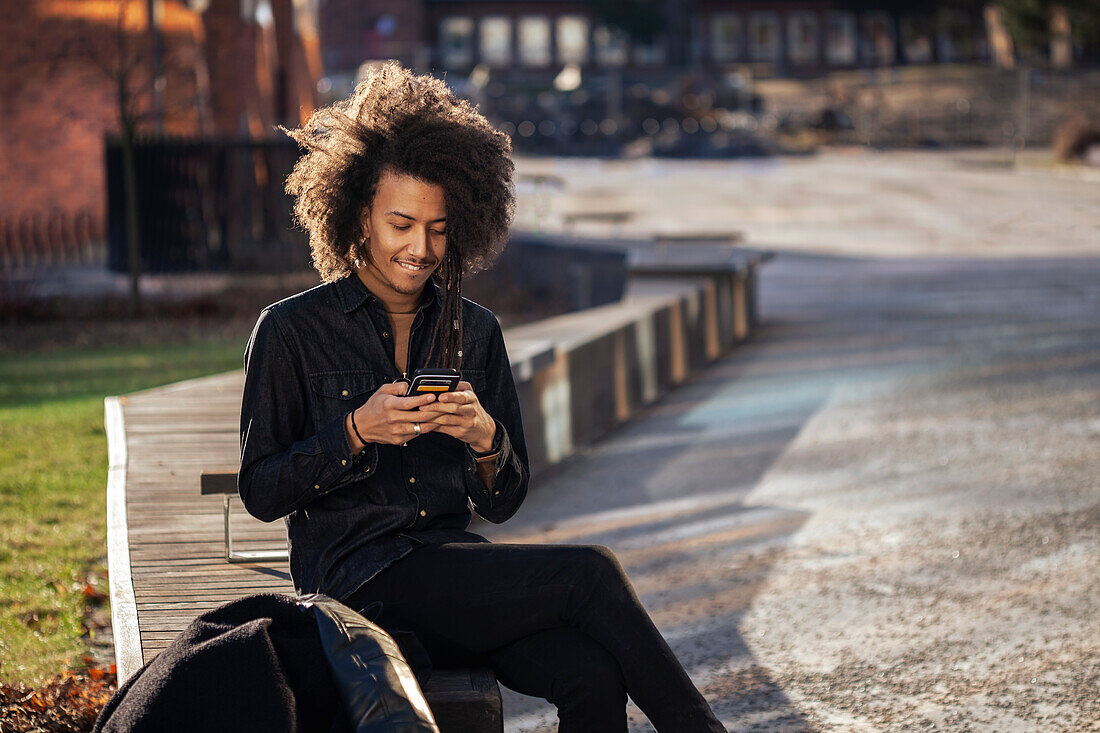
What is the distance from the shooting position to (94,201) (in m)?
20.7

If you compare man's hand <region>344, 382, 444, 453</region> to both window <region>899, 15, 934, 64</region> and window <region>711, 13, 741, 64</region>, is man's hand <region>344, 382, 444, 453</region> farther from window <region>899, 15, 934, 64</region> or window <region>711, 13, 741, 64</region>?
window <region>711, 13, 741, 64</region>

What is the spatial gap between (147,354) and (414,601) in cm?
931

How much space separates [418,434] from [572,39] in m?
75.8

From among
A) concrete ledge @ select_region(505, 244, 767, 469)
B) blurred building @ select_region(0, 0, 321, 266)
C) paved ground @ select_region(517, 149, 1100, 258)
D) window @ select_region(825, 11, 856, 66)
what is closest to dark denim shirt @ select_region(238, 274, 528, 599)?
concrete ledge @ select_region(505, 244, 767, 469)

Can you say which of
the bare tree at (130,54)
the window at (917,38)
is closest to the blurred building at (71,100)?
the bare tree at (130,54)

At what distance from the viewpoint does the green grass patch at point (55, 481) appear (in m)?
5.01

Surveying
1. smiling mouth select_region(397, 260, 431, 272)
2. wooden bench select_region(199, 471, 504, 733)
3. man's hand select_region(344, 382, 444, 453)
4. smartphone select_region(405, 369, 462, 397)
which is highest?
smiling mouth select_region(397, 260, 431, 272)

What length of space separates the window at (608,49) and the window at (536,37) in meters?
2.49

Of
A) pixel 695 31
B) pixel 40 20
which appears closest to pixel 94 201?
pixel 40 20

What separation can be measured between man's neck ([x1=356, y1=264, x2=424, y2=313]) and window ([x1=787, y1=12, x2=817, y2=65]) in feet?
246

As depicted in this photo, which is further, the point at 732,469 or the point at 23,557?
the point at 732,469

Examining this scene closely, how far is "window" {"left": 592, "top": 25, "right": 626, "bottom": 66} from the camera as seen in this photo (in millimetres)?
75875

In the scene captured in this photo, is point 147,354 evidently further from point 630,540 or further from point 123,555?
point 123,555

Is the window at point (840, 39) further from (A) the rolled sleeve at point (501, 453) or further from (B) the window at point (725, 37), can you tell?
(A) the rolled sleeve at point (501, 453)
